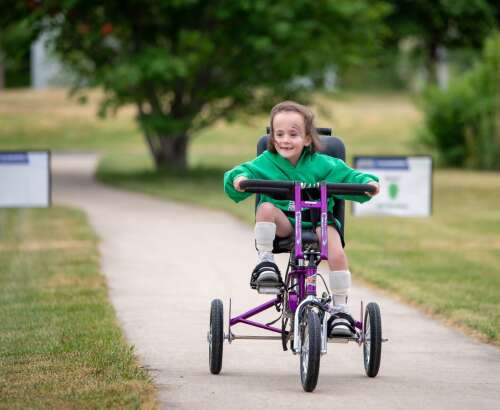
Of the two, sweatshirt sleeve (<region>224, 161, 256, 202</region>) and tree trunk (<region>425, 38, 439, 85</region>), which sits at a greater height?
tree trunk (<region>425, 38, 439, 85</region>)

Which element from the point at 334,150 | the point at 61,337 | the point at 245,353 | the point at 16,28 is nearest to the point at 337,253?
the point at 334,150

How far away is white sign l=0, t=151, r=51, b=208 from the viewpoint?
15.0 metres

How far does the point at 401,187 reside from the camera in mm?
16125

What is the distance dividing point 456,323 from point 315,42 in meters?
17.5

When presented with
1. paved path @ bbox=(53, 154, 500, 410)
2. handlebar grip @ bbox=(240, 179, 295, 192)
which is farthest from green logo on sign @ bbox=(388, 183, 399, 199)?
handlebar grip @ bbox=(240, 179, 295, 192)

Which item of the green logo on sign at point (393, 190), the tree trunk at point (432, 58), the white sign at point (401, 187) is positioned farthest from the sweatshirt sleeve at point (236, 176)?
the tree trunk at point (432, 58)

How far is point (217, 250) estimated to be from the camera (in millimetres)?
14180

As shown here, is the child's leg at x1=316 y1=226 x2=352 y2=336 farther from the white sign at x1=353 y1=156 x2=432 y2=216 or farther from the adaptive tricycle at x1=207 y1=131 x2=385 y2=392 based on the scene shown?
the white sign at x1=353 y1=156 x2=432 y2=216

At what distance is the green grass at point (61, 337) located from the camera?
628 centimetres

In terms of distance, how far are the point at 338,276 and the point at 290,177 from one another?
0.64 meters

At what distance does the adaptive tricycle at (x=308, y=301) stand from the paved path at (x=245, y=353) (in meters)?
0.19

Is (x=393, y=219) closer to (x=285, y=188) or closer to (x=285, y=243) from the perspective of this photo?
(x=285, y=243)

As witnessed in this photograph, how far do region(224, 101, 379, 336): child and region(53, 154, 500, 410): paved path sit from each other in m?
0.55

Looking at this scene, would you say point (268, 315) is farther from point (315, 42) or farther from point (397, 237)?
point (315, 42)
